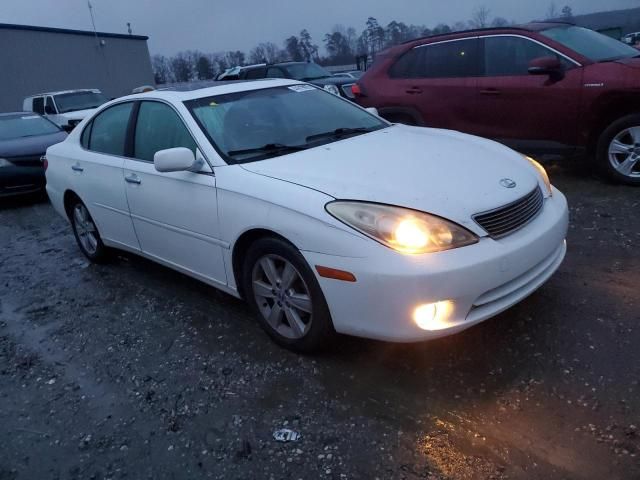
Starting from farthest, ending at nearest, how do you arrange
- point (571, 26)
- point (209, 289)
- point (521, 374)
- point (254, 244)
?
point (571, 26)
point (209, 289)
point (254, 244)
point (521, 374)

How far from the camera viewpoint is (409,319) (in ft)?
8.71

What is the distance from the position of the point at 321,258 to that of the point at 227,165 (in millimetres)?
963

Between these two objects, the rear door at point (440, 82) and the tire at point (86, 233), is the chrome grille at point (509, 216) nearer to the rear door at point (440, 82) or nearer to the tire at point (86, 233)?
the tire at point (86, 233)

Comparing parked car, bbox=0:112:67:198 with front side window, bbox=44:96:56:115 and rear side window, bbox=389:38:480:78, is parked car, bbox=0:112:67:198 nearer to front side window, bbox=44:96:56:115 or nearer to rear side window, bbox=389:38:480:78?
rear side window, bbox=389:38:480:78

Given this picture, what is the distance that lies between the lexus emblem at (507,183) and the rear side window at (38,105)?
51.8 ft

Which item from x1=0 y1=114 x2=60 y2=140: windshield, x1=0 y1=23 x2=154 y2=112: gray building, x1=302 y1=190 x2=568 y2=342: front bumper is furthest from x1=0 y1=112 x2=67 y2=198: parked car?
x1=0 y1=23 x2=154 y2=112: gray building

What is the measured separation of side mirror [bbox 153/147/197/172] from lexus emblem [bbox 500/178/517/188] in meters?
1.81

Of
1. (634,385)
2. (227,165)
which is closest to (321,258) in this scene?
(227,165)

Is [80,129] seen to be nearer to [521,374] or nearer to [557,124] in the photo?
[521,374]

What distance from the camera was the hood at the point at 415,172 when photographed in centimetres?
280

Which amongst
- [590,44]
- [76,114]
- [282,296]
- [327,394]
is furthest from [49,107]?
[327,394]

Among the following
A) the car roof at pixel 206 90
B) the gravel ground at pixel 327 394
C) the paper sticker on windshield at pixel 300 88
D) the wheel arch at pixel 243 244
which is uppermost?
the car roof at pixel 206 90

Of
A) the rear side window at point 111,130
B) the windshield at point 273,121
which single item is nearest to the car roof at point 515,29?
the windshield at point 273,121

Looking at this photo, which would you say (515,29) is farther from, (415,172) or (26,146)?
(26,146)
